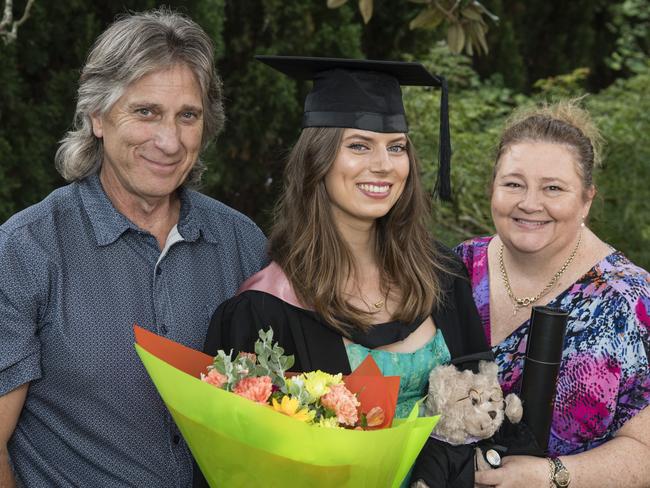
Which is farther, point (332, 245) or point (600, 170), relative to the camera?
point (600, 170)

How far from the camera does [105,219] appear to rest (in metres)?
2.44

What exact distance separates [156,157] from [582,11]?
7.06m

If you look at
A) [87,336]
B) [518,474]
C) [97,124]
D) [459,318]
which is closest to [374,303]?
[459,318]

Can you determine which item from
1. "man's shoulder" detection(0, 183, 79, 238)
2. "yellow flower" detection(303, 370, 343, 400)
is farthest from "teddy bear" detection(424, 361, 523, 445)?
"man's shoulder" detection(0, 183, 79, 238)

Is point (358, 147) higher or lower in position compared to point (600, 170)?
higher

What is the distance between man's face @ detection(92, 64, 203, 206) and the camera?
2.42 metres

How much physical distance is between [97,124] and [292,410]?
3.53ft

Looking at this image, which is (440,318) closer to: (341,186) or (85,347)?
(341,186)

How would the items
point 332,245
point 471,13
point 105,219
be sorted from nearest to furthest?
point 105,219 → point 332,245 → point 471,13

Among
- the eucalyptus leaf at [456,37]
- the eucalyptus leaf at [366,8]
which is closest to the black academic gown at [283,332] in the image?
the eucalyptus leaf at [366,8]

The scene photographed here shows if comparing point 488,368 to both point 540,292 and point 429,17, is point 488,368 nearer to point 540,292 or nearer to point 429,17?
point 540,292

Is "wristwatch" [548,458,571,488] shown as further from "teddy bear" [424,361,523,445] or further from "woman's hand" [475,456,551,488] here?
"teddy bear" [424,361,523,445]

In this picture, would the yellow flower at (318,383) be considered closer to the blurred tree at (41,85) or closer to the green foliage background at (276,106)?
the green foliage background at (276,106)

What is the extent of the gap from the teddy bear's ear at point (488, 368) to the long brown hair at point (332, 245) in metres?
0.23
